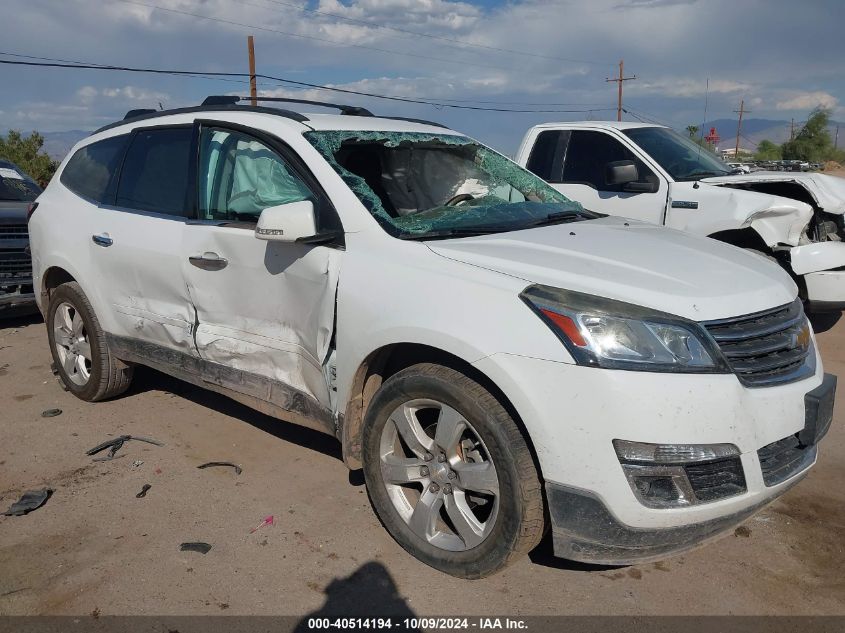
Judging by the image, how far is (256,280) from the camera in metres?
3.60

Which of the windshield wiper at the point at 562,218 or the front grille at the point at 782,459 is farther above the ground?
the windshield wiper at the point at 562,218

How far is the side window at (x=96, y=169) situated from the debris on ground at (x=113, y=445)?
1.52 m

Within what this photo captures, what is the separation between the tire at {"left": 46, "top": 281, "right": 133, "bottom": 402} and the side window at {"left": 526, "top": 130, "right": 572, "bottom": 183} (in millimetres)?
4569

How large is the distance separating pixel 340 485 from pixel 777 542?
216cm

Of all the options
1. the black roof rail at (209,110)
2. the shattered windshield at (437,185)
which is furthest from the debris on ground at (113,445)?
the shattered windshield at (437,185)

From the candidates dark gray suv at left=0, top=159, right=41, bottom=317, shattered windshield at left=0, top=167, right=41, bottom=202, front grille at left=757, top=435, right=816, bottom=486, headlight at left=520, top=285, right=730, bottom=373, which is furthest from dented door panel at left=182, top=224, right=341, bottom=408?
shattered windshield at left=0, top=167, right=41, bottom=202

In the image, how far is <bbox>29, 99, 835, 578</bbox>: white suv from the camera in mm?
2527

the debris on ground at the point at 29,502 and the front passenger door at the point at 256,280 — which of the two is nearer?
the front passenger door at the point at 256,280

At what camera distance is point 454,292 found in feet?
9.20

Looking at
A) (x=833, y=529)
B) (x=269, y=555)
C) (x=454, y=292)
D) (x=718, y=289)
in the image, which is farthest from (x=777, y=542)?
(x=269, y=555)

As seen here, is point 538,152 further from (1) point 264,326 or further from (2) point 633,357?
(2) point 633,357

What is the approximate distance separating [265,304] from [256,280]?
130 mm

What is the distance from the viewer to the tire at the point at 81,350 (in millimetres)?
4809

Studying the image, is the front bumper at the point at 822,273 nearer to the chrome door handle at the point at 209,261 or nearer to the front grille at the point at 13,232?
the chrome door handle at the point at 209,261
